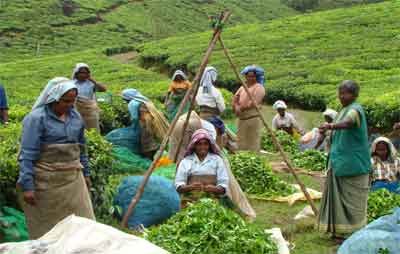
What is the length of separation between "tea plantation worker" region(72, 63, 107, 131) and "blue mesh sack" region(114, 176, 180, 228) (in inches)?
102

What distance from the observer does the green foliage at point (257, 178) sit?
9102 mm

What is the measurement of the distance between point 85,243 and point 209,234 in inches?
60.8

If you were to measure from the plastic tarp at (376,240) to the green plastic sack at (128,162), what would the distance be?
178 inches

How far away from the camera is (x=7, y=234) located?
6273 millimetres

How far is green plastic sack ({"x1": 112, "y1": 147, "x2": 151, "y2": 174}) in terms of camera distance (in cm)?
975

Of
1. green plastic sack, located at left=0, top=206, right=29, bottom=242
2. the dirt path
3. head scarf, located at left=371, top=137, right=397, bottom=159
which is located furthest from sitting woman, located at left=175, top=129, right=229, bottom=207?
the dirt path

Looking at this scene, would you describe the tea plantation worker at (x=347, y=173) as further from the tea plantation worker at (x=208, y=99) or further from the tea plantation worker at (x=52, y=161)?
the tea plantation worker at (x=208, y=99)

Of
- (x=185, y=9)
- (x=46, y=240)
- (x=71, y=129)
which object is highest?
(x=185, y=9)

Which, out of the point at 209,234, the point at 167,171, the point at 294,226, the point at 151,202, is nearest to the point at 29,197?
the point at 209,234

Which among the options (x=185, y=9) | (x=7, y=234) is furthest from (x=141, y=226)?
(x=185, y=9)

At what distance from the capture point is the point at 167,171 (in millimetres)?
9078

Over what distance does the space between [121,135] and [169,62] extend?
59.3 feet

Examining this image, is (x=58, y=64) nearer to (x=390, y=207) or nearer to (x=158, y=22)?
(x=158, y=22)

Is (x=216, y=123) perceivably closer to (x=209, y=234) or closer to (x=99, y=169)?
(x=99, y=169)
